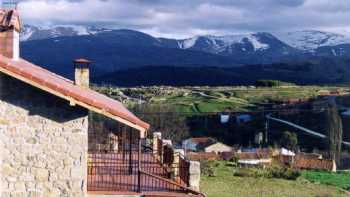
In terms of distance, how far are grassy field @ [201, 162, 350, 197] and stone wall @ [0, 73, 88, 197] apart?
16.2m

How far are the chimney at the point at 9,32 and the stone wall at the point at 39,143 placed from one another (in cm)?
105

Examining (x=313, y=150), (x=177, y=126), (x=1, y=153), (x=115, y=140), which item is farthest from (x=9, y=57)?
(x=313, y=150)

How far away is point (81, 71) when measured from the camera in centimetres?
1670

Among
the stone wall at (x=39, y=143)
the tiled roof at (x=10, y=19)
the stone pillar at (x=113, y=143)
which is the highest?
the tiled roof at (x=10, y=19)

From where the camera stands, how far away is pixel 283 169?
137 ft

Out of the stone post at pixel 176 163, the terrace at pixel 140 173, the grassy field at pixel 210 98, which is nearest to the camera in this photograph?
the terrace at pixel 140 173

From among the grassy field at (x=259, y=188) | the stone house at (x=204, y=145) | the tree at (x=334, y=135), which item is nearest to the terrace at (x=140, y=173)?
the grassy field at (x=259, y=188)

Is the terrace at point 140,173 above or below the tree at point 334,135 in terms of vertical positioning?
above

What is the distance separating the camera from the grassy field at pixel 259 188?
3125cm

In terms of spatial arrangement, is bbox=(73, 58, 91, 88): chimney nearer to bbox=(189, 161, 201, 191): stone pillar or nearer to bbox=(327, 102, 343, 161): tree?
bbox=(189, 161, 201, 191): stone pillar

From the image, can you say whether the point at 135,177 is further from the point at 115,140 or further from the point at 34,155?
the point at 115,140

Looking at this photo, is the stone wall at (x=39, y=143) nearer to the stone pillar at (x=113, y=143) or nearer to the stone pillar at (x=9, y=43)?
the stone pillar at (x=9, y=43)

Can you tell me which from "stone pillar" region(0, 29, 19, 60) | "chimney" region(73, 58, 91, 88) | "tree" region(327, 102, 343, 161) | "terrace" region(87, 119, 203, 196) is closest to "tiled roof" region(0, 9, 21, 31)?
"stone pillar" region(0, 29, 19, 60)

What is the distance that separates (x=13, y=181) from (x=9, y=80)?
208 centimetres
